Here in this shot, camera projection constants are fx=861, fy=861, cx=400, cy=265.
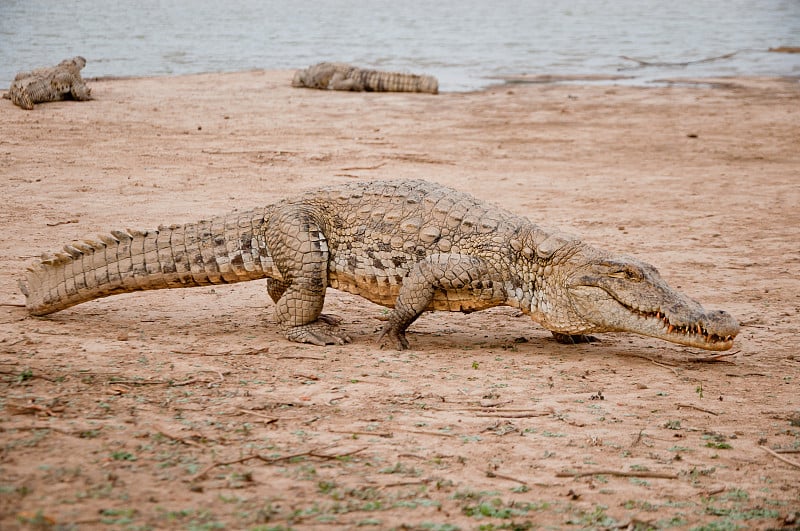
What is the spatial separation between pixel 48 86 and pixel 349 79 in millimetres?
6734

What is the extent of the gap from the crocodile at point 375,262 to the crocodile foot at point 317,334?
1cm

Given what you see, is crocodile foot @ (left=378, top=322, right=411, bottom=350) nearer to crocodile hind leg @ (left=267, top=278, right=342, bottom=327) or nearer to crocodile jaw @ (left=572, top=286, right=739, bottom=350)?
crocodile hind leg @ (left=267, top=278, right=342, bottom=327)

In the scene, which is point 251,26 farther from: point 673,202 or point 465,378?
point 465,378

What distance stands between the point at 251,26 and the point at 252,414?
3678cm

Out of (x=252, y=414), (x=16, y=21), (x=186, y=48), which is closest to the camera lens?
(x=252, y=414)

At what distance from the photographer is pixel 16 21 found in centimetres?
3438

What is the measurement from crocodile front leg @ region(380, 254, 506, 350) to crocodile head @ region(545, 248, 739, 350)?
49 centimetres

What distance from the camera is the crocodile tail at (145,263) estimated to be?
624cm

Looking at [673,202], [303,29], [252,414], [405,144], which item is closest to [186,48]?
[303,29]

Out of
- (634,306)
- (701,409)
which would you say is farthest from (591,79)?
(701,409)

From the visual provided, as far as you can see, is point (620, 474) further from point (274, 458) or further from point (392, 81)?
point (392, 81)

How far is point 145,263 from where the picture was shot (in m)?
6.24

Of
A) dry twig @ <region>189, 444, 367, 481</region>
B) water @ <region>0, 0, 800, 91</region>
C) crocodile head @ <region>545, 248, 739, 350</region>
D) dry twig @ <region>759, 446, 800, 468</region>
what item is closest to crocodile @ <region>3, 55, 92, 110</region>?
water @ <region>0, 0, 800, 91</region>

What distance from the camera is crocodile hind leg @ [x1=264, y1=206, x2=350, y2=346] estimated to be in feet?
20.3
